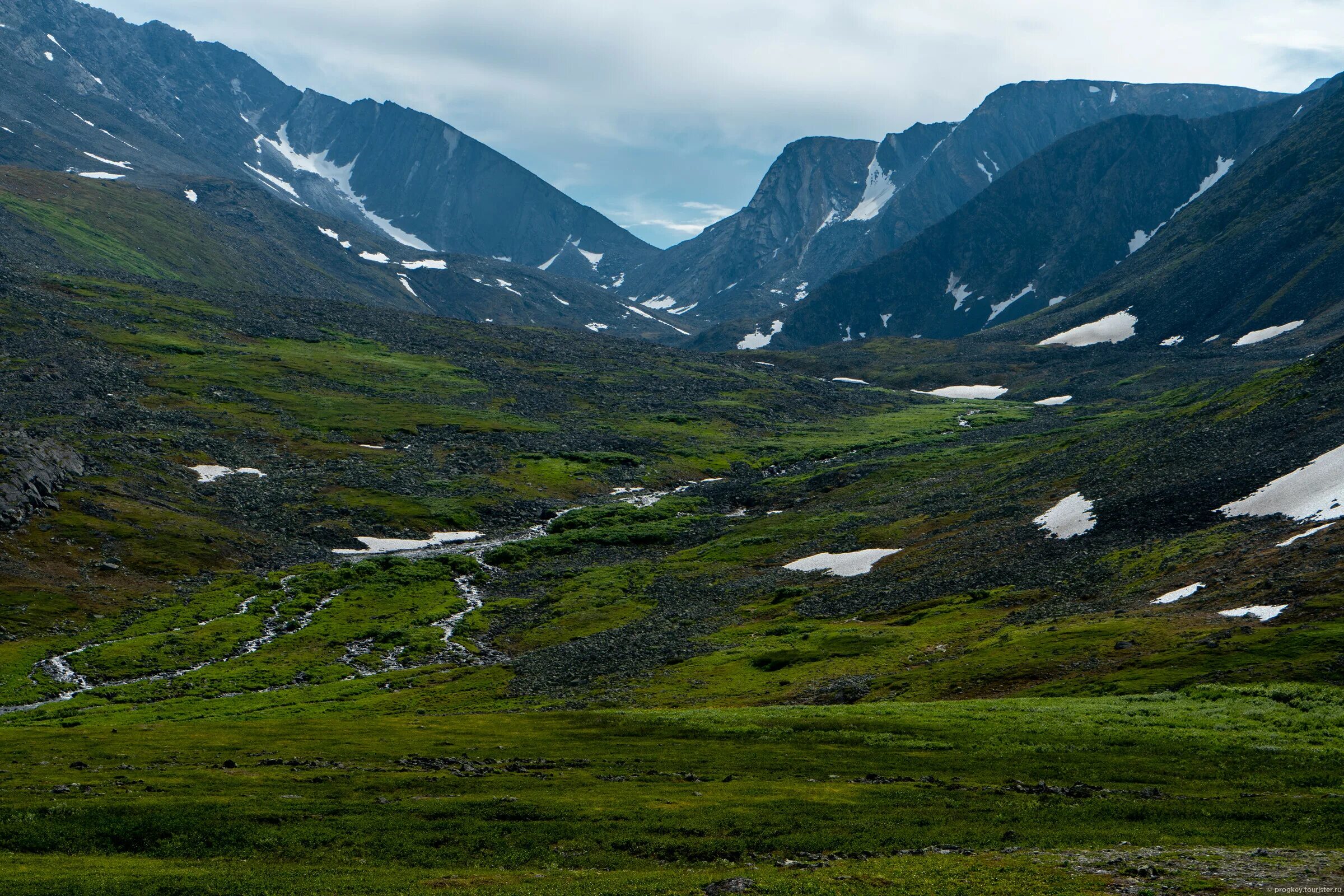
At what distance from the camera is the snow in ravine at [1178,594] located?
63812 millimetres

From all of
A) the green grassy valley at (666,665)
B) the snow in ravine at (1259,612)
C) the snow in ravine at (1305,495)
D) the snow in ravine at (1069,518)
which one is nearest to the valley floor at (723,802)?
the green grassy valley at (666,665)

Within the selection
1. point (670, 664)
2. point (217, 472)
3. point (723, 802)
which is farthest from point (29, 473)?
point (723, 802)

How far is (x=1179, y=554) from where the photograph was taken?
7331cm

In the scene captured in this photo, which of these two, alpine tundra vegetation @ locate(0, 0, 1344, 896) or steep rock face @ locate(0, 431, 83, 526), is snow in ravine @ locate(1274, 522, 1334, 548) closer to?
alpine tundra vegetation @ locate(0, 0, 1344, 896)

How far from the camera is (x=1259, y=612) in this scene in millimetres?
55188

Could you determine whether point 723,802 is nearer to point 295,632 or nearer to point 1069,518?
point 295,632

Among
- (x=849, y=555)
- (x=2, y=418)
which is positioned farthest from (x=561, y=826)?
(x=2, y=418)

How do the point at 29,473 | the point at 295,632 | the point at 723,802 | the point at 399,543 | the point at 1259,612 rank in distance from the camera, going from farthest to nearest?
1. the point at 399,543
2. the point at 29,473
3. the point at 295,632
4. the point at 1259,612
5. the point at 723,802

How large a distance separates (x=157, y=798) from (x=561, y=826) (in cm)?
1438

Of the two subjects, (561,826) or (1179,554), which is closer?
(561,826)

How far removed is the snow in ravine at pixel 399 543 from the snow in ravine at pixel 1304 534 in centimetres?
8719

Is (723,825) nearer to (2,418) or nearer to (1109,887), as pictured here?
(1109,887)

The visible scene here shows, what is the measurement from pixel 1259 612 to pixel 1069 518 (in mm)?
38529

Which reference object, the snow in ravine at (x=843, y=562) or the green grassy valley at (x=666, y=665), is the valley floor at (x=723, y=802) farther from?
the snow in ravine at (x=843, y=562)
